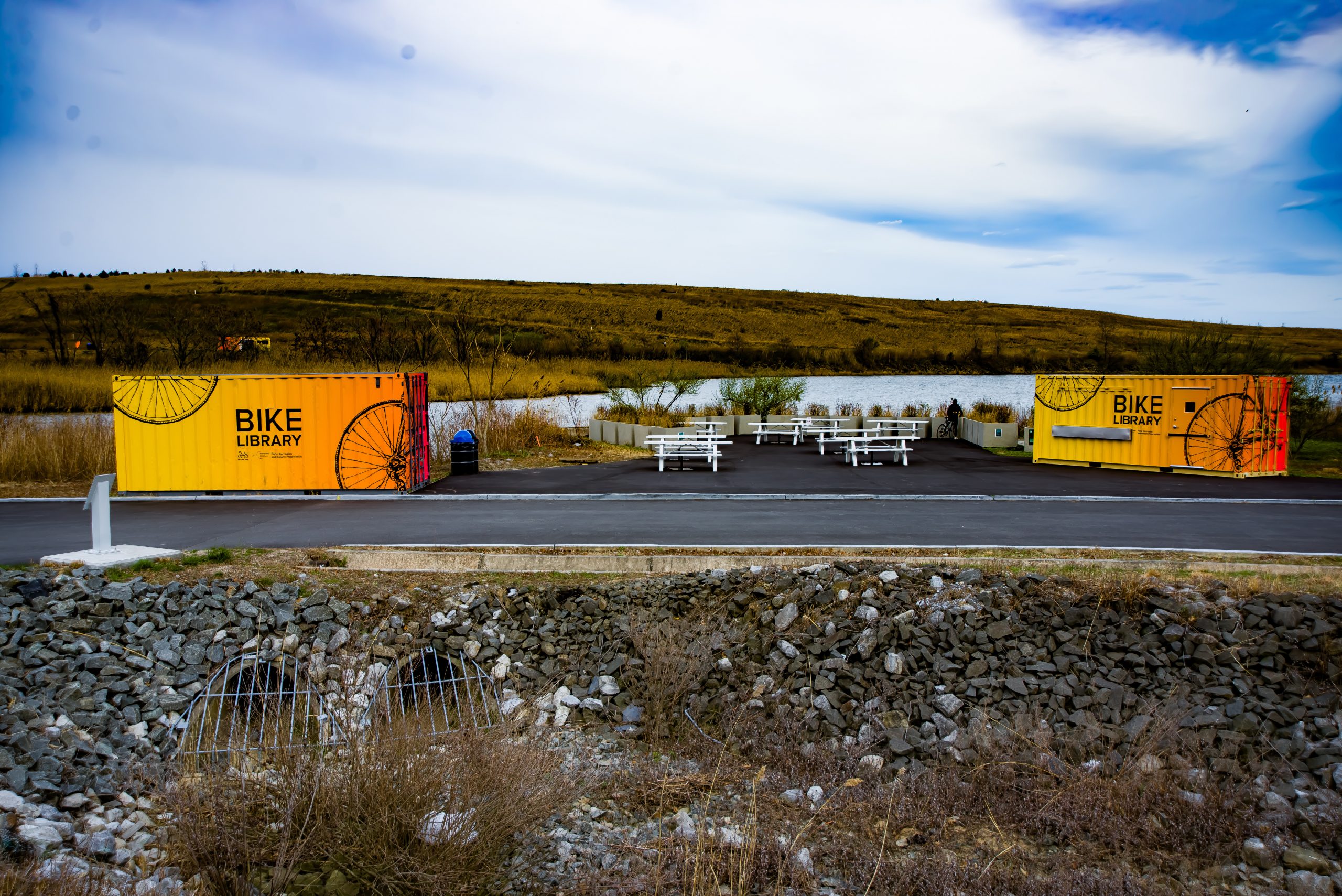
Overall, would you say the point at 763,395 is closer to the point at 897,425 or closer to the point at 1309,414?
the point at 897,425

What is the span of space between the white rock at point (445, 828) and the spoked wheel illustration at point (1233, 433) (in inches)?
654

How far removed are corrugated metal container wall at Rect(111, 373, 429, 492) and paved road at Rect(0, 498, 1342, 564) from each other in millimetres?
845

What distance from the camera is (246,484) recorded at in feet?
49.1

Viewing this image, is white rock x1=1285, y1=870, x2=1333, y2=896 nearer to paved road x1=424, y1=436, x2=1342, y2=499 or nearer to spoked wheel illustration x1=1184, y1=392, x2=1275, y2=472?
paved road x1=424, y1=436, x2=1342, y2=499

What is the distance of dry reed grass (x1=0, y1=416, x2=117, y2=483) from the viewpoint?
1658 centimetres

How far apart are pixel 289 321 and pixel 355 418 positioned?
212 feet

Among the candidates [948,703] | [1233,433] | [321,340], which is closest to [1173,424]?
[1233,433]

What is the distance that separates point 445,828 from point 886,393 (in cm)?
4019

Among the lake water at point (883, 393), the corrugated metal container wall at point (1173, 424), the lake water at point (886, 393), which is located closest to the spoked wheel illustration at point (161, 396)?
the lake water at point (883, 393)

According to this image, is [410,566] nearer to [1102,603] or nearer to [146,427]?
[1102,603]

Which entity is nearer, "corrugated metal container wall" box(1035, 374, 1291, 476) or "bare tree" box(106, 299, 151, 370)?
"corrugated metal container wall" box(1035, 374, 1291, 476)

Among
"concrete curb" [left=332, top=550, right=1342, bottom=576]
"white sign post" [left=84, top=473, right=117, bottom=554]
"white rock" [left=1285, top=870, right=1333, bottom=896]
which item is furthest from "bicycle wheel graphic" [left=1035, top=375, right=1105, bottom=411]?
"white sign post" [left=84, top=473, right=117, bottom=554]

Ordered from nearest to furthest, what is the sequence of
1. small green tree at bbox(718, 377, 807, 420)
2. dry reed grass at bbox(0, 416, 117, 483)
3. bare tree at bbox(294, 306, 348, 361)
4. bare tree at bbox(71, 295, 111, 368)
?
dry reed grass at bbox(0, 416, 117, 483), small green tree at bbox(718, 377, 807, 420), bare tree at bbox(71, 295, 111, 368), bare tree at bbox(294, 306, 348, 361)

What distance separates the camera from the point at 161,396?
14.9 metres
